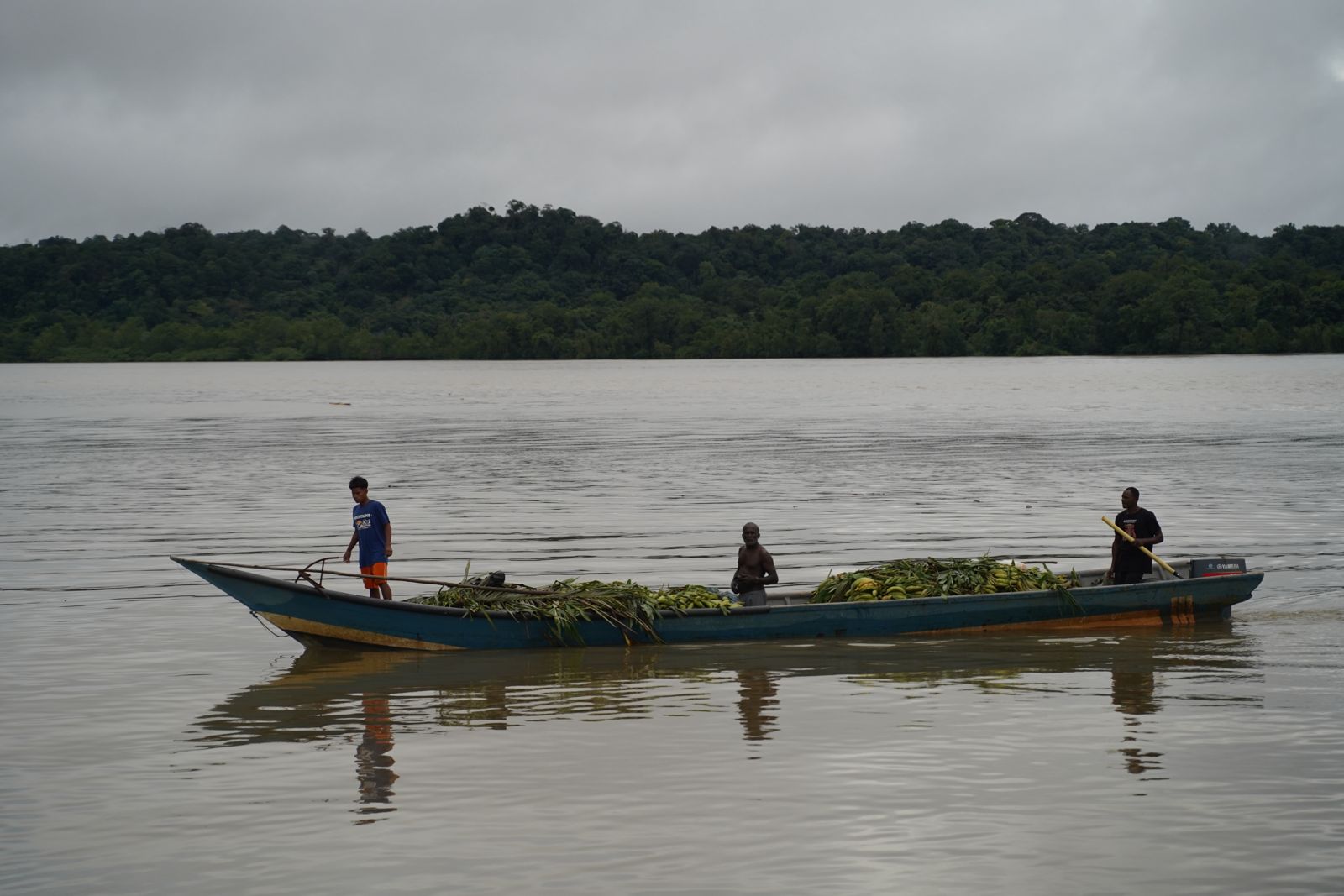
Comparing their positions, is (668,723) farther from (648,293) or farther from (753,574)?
(648,293)

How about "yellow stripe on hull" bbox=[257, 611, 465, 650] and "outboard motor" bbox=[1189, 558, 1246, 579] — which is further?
"outboard motor" bbox=[1189, 558, 1246, 579]

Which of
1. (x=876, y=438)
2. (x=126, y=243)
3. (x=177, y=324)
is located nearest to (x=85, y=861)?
(x=876, y=438)

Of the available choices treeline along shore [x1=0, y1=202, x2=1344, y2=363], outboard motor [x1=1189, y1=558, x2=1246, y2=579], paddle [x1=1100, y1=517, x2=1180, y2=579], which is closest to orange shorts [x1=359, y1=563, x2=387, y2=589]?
paddle [x1=1100, y1=517, x2=1180, y2=579]

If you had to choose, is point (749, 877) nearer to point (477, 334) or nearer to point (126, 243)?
point (477, 334)

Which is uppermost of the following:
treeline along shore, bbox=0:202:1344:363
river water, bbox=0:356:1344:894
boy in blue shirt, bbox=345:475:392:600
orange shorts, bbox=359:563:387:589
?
treeline along shore, bbox=0:202:1344:363

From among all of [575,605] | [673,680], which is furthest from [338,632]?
[673,680]

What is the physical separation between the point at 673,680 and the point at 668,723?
187 centimetres

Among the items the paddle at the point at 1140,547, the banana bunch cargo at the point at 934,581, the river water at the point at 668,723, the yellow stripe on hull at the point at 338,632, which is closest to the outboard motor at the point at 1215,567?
the paddle at the point at 1140,547

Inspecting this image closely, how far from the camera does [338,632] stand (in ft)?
53.6

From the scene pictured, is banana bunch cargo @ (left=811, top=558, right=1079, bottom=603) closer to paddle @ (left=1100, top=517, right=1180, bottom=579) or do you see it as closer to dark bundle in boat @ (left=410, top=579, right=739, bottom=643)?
paddle @ (left=1100, top=517, right=1180, bottom=579)

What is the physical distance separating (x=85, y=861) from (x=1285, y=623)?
13.4 metres

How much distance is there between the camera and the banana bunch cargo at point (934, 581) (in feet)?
56.5

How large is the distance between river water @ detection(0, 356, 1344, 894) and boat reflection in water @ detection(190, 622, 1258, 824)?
0.05 meters

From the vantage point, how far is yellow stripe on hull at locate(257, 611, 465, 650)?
1627 centimetres
